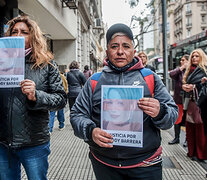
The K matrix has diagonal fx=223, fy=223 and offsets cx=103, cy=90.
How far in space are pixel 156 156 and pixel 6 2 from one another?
5587 mm

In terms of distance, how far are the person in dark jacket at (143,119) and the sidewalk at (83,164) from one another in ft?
6.42

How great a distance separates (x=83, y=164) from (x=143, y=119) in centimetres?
271

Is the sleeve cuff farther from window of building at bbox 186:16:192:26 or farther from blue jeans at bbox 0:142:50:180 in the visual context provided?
window of building at bbox 186:16:192:26

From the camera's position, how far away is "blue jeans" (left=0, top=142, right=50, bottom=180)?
187 centimetres

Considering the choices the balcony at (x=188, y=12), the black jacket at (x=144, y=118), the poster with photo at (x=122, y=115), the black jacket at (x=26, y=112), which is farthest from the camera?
the balcony at (x=188, y=12)

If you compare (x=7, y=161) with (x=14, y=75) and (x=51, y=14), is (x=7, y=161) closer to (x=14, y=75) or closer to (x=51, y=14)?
(x=14, y=75)

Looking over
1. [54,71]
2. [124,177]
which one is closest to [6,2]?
[54,71]

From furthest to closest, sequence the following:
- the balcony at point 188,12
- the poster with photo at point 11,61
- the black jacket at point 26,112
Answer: the balcony at point 188,12, the black jacket at point 26,112, the poster with photo at point 11,61

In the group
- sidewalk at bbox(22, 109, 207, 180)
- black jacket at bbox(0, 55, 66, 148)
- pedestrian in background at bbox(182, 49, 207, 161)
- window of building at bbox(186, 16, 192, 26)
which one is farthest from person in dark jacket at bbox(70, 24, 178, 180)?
window of building at bbox(186, 16, 192, 26)

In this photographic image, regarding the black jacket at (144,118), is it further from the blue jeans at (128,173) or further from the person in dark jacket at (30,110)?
the person in dark jacket at (30,110)

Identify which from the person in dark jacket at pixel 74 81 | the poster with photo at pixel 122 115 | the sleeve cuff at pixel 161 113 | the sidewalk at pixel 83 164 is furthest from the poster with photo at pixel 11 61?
the person in dark jacket at pixel 74 81

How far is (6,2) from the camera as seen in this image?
5625 mm

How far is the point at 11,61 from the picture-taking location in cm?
172

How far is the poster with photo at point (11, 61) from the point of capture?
171 cm
